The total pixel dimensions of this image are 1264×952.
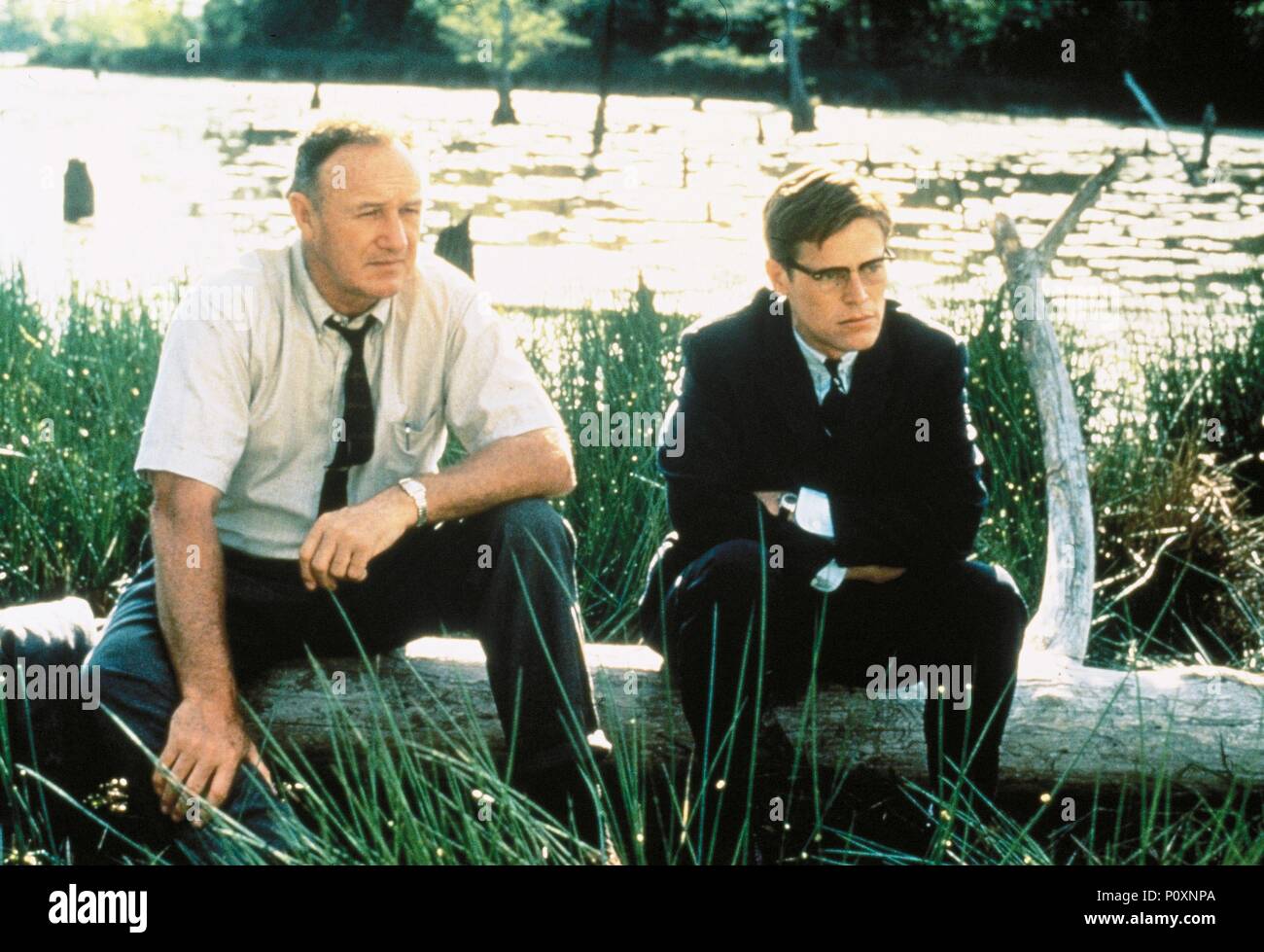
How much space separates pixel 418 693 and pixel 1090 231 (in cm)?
1085

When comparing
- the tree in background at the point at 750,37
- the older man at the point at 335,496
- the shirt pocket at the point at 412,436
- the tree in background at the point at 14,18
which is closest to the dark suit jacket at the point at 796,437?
the older man at the point at 335,496

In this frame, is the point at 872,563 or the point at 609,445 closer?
the point at 872,563

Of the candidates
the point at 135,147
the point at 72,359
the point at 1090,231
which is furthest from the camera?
the point at 135,147

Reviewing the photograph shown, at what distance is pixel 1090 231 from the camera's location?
12578mm

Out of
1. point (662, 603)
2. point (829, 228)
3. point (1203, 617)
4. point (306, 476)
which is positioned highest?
point (829, 228)

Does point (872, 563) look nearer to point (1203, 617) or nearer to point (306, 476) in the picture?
point (306, 476)

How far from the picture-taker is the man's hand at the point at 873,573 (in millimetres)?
2676

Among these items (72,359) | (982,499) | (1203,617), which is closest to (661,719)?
(982,499)

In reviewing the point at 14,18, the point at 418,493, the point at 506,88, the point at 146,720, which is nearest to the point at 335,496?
the point at 418,493

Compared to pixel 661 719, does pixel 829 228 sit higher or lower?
higher

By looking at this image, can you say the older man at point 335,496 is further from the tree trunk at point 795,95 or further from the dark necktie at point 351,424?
the tree trunk at point 795,95

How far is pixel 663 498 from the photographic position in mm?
3682

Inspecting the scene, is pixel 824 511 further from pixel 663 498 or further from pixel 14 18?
pixel 14 18

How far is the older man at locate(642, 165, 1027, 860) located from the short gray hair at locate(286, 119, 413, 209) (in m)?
0.62
